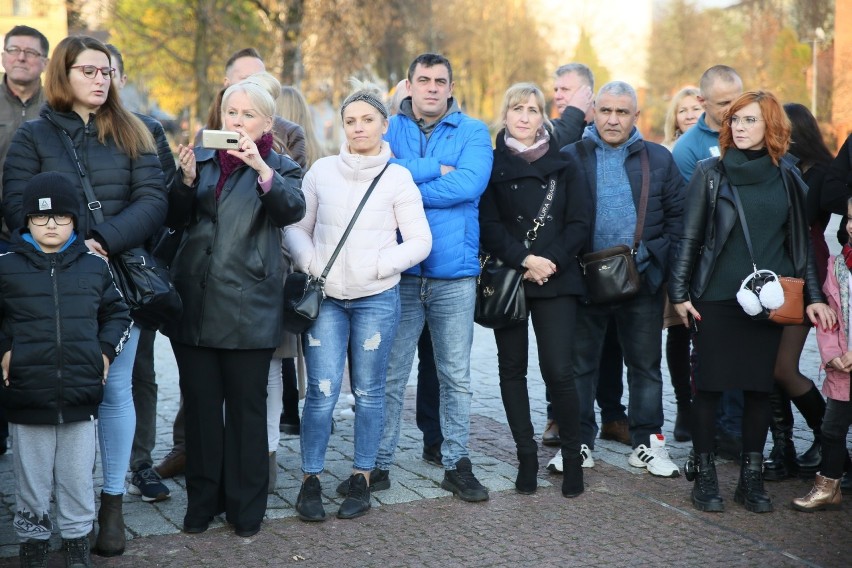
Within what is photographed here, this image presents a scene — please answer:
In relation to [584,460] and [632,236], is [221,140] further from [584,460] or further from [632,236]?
[584,460]

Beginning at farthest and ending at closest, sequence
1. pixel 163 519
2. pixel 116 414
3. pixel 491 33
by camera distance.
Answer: pixel 491 33 < pixel 163 519 < pixel 116 414

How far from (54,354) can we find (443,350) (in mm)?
2313

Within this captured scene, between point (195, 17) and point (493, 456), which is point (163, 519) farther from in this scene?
point (195, 17)

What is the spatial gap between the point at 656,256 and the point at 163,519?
10.7 ft

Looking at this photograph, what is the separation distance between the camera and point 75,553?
490 centimetres

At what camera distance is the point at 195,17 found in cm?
3072

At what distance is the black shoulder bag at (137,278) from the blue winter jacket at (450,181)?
4.94 ft

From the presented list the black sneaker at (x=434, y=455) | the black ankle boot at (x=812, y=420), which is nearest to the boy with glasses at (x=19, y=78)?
the black sneaker at (x=434, y=455)

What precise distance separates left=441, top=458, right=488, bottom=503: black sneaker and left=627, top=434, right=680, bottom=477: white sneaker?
112 cm

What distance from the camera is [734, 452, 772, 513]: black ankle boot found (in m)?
5.90

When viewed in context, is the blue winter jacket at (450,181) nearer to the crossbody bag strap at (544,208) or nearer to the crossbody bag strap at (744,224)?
the crossbody bag strap at (544,208)

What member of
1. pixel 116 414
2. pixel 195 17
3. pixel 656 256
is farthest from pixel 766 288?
pixel 195 17

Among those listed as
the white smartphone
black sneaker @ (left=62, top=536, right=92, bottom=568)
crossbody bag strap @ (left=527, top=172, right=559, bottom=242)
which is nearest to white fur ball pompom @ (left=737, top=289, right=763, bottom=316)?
crossbody bag strap @ (left=527, top=172, right=559, bottom=242)

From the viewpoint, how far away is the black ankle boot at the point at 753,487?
5898mm
